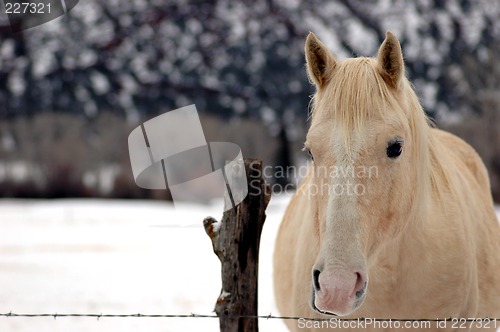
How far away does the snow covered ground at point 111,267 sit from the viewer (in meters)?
6.36

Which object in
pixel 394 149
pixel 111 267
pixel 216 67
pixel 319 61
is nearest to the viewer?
pixel 394 149

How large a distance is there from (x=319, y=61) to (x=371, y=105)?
0.39 meters

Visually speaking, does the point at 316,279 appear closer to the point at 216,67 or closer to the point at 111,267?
the point at 111,267

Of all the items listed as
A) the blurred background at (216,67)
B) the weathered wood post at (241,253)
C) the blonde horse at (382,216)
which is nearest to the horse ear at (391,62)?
the blonde horse at (382,216)

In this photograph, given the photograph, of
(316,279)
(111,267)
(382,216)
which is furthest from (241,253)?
(111,267)

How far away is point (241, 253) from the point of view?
2.62 meters

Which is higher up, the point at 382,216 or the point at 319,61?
the point at 319,61

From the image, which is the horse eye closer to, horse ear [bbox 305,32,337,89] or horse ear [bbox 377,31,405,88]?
horse ear [bbox 377,31,405,88]

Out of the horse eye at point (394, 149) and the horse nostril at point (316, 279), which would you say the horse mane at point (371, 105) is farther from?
the horse nostril at point (316, 279)

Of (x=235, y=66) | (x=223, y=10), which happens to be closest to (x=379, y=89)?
(x=235, y=66)

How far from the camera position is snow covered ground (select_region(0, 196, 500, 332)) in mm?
6363

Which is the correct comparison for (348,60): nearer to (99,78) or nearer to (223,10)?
(99,78)

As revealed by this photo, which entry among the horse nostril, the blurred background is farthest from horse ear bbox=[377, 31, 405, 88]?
the blurred background

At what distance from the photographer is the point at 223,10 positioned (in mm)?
32906
